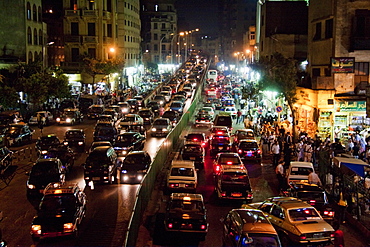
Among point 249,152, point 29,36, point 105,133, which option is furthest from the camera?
point 29,36

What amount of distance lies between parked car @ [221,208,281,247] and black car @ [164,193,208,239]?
3.63 feet

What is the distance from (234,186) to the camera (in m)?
22.0

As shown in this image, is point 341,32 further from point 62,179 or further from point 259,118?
point 62,179

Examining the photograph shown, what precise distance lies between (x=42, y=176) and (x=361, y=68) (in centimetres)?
2289

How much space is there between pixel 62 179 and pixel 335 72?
1961 cm

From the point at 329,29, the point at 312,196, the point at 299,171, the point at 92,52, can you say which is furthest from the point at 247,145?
the point at 92,52

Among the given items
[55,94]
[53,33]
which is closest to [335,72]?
[55,94]

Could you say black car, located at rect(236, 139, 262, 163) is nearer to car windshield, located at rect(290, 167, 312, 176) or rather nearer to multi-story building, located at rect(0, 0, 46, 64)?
car windshield, located at rect(290, 167, 312, 176)

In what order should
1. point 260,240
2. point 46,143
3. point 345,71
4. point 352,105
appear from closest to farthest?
point 260,240
point 46,143
point 345,71
point 352,105

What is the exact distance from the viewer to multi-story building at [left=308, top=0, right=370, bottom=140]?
33469 millimetres

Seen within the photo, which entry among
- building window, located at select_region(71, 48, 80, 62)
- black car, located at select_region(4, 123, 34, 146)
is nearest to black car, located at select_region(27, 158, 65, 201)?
black car, located at select_region(4, 123, 34, 146)

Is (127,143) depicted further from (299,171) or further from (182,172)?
(299,171)

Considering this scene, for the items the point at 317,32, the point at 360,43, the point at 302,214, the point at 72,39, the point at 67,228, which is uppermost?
the point at 72,39

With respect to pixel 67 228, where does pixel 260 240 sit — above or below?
above
